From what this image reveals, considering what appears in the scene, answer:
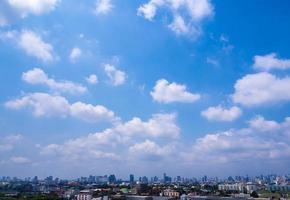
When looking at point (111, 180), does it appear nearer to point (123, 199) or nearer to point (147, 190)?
point (147, 190)

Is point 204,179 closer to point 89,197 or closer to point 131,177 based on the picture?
point 131,177

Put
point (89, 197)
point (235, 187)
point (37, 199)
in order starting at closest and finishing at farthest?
point (37, 199), point (89, 197), point (235, 187)

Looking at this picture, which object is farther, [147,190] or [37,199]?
[147,190]

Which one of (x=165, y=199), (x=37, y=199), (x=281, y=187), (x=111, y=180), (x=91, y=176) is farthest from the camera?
(x=91, y=176)

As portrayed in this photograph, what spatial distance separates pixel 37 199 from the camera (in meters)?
40.4

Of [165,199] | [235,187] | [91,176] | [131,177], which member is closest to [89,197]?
[165,199]

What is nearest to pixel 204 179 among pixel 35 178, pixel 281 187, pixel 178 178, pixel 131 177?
pixel 178 178

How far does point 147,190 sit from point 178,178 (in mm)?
105551

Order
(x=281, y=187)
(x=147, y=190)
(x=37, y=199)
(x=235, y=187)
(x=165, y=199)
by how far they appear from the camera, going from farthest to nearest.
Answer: (x=281, y=187)
(x=235, y=187)
(x=147, y=190)
(x=165, y=199)
(x=37, y=199)

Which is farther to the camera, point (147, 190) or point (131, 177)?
point (131, 177)

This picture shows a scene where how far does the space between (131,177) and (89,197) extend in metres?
91.4

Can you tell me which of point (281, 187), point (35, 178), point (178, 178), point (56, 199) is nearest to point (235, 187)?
point (281, 187)

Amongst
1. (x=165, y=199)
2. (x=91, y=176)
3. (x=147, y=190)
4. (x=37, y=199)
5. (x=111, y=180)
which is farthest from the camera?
(x=91, y=176)

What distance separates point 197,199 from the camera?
1816 inches
